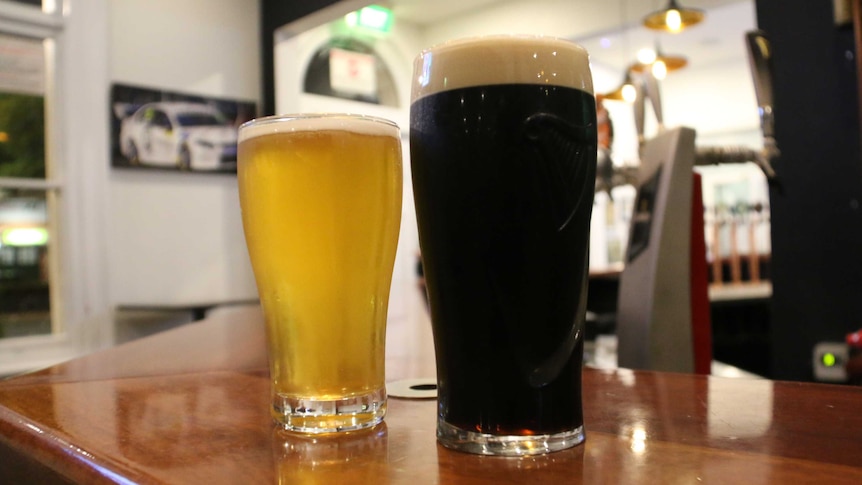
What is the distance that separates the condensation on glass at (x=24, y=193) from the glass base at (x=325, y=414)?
298cm

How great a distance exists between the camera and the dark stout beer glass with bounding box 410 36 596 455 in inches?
15.4

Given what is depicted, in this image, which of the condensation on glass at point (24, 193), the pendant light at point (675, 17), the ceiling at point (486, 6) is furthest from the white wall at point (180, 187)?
the pendant light at point (675, 17)

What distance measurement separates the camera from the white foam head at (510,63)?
15.5 inches

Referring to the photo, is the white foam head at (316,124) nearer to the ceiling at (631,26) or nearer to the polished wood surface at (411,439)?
the polished wood surface at (411,439)

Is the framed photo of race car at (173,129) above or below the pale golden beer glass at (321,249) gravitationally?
above

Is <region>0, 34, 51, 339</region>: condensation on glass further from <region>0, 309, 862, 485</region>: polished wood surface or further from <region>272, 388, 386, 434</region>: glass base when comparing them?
<region>272, 388, 386, 434</region>: glass base

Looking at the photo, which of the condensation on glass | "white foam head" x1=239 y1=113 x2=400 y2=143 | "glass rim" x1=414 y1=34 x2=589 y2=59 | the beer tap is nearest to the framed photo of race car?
the condensation on glass

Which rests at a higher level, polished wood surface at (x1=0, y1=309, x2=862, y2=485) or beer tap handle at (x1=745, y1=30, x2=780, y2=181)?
beer tap handle at (x1=745, y1=30, x2=780, y2=181)

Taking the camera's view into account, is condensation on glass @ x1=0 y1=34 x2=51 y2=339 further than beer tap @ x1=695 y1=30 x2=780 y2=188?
Yes

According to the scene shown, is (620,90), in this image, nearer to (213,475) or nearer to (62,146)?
(62,146)

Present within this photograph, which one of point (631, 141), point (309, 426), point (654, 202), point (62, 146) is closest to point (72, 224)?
point (62, 146)

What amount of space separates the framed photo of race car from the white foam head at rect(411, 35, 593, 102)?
3.19 m

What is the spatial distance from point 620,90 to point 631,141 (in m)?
3.85

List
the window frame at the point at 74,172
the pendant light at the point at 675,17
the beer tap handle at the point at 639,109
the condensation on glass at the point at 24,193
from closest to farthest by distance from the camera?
the beer tap handle at the point at 639,109, the condensation on glass at the point at 24,193, the window frame at the point at 74,172, the pendant light at the point at 675,17
